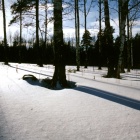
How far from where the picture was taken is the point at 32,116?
4.95m

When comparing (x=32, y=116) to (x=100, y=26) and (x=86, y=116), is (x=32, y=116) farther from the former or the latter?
(x=100, y=26)

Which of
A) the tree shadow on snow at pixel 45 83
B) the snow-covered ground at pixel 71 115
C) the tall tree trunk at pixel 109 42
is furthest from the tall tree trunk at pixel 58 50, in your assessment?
the tall tree trunk at pixel 109 42

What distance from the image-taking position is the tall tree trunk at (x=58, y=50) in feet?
28.2

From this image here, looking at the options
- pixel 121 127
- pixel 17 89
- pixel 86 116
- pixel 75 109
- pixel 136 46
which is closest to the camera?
pixel 121 127

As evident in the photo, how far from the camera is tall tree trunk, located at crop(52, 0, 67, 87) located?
8.59m

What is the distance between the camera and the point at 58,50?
29.1 ft

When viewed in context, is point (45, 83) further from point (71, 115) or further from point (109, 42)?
point (109, 42)

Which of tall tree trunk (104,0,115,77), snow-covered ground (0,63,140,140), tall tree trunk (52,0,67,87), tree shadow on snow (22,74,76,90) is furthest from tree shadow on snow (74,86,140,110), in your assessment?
tall tree trunk (104,0,115,77)

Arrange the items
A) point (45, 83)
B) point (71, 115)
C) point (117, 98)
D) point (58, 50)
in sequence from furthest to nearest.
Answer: point (45, 83) < point (58, 50) < point (117, 98) < point (71, 115)

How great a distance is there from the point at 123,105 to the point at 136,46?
49.3 m

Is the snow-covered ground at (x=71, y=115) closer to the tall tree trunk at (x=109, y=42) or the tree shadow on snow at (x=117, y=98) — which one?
the tree shadow on snow at (x=117, y=98)

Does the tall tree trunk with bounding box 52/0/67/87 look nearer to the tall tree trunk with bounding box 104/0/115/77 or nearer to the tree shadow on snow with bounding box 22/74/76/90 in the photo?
the tree shadow on snow with bounding box 22/74/76/90

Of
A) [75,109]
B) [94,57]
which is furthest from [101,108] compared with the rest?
[94,57]

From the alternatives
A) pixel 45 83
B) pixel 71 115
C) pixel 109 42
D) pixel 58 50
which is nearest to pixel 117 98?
pixel 71 115
